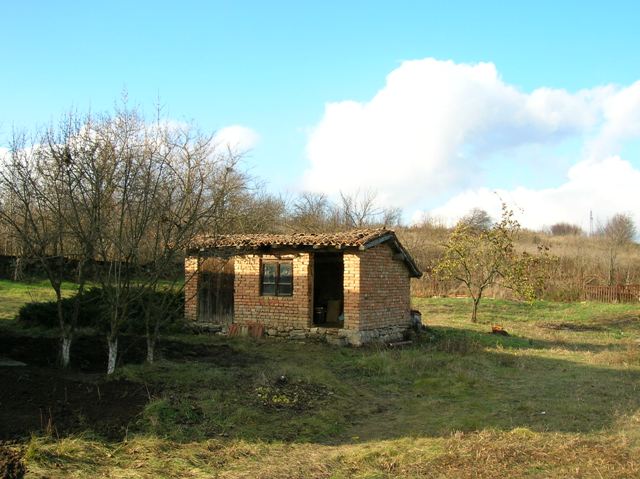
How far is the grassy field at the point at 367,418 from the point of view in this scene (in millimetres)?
6145

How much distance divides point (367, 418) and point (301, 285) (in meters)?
8.17

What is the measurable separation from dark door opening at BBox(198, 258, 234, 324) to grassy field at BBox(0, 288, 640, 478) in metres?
2.83

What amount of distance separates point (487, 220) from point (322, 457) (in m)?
53.5

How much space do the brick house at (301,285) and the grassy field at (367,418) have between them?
4.41ft

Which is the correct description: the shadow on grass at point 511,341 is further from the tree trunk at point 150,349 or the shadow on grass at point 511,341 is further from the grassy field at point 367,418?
the tree trunk at point 150,349

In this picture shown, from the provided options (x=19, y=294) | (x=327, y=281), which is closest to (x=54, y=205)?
(x=327, y=281)

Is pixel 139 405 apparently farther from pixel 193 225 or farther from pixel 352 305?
pixel 352 305

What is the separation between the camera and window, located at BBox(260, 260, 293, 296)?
17078 mm

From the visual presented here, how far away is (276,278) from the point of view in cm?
1723

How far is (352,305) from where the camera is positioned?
16000 mm

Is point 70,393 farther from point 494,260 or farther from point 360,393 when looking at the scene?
point 494,260

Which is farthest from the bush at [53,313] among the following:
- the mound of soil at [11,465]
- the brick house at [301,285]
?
the mound of soil at [11,465]

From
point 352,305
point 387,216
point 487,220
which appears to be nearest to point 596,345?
point 352,305

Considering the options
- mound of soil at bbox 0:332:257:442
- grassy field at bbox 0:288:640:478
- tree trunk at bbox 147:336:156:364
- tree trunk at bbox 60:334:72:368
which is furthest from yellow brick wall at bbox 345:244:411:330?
tree trunk at bbox 60:334:72:368
